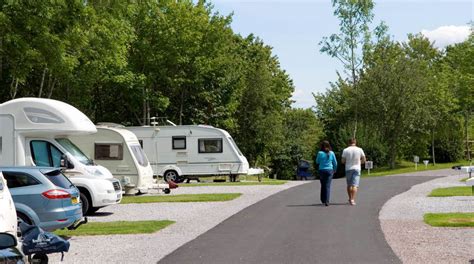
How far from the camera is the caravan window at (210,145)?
33.9 meters

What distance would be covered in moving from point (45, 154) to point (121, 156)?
6191 millimetres

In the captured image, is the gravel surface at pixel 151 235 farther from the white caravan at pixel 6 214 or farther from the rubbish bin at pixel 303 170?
the rubbish bin at pixel 303 170

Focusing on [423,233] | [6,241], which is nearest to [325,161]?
[423,233]

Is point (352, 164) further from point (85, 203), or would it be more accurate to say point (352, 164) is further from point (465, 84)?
point (465, 84)

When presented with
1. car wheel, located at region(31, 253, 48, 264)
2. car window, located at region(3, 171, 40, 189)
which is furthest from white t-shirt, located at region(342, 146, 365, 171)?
car wheel, located at region(31, 253, 48, 264)

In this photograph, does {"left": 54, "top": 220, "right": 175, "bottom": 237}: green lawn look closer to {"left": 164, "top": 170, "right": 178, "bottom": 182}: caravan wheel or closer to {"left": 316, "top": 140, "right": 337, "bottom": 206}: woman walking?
{"left": 316, "top": 140, "right": 337, "bottom": 206}: woman walking

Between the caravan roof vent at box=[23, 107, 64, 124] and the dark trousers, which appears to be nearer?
the caravan roof vent at box=[23, 107, 64, 124]

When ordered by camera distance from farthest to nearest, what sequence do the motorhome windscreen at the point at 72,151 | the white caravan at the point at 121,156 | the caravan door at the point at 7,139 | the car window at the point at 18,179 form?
the white caravan at the point at 121,156, the motorhome windscreen at the point at 72,151, the caravan door at the point at 7,139, the car window at the point at 18,179

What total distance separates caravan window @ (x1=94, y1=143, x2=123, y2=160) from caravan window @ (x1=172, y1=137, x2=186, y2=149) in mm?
8971

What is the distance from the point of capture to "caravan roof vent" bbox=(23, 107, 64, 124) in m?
17.7

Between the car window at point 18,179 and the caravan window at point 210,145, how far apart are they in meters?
21.0

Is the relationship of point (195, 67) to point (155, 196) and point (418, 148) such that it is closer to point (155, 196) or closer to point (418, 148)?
point (155, 196)

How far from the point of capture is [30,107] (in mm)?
17656

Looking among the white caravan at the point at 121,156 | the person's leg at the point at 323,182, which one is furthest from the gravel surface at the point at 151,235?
the white caravan at the point at 121,156
